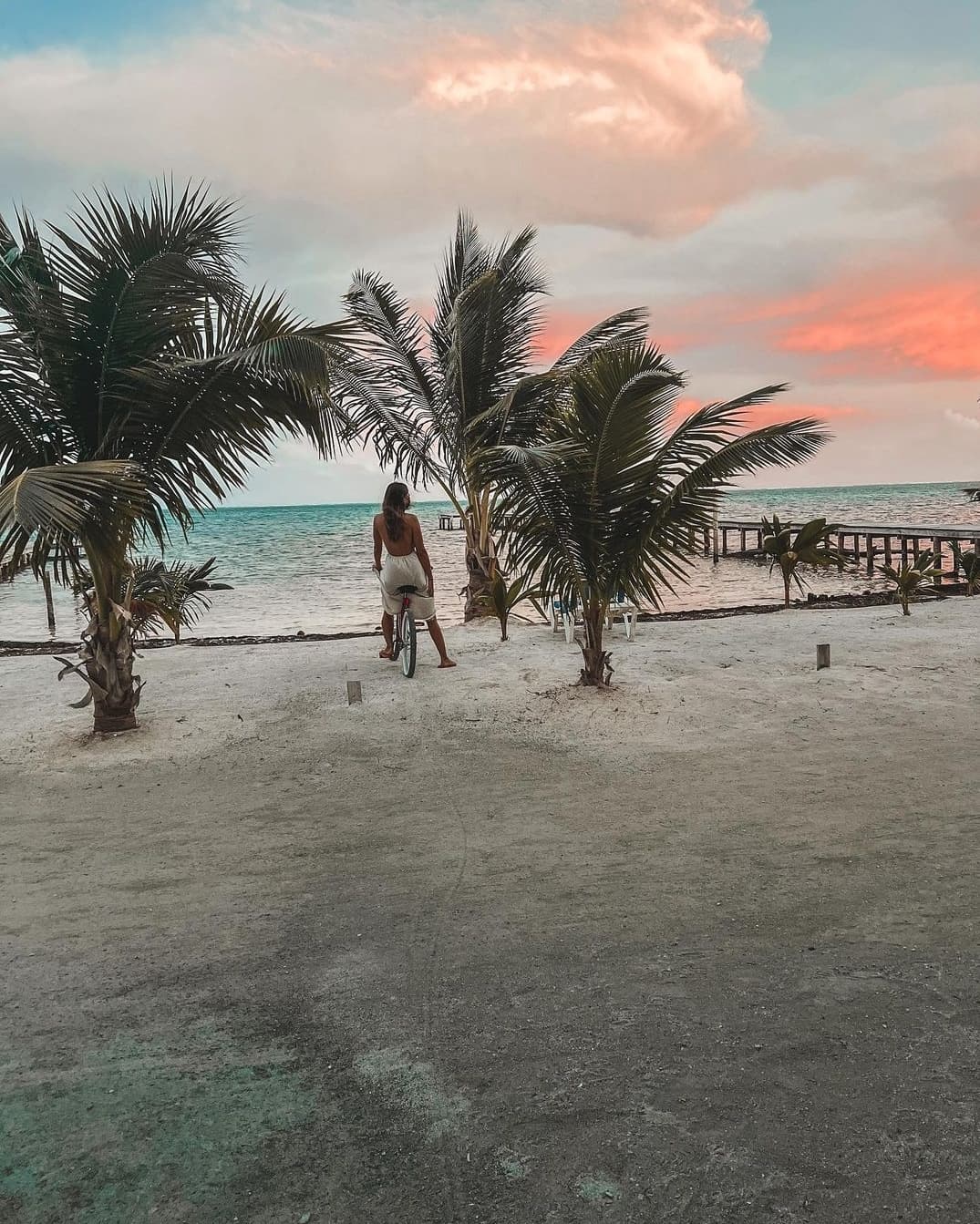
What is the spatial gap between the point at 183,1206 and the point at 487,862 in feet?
7.38

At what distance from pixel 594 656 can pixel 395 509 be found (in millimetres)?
2271

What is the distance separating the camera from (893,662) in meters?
8.20

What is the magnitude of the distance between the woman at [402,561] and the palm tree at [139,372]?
6.36 feet

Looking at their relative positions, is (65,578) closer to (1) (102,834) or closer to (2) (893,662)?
(1) (102,834)

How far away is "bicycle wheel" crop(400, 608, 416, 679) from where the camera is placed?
27.1ft

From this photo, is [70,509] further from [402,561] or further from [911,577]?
[911,577]

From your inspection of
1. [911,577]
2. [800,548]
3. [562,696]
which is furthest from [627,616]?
[911,577]

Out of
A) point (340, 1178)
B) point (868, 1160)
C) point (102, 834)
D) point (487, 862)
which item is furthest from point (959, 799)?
point (102, 834)

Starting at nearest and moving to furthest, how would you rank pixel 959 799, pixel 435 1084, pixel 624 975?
pixel 435 1084
pixel 624 975
pixel 959 799

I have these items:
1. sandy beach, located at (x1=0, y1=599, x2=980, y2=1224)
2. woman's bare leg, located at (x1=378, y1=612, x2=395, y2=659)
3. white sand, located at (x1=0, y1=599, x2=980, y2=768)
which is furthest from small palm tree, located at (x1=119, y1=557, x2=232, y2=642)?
woman's bare leg, located at (x1=378, y1=612, x2=395, y2=659)

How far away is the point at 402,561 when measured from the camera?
8.55 m

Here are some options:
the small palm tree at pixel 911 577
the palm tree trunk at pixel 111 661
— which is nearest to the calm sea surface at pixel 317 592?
the small palm tree at pixel 911 577

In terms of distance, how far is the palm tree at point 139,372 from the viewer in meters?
5.86

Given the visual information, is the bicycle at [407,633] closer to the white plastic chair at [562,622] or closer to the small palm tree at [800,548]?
the white plastic chair at [562,622]
